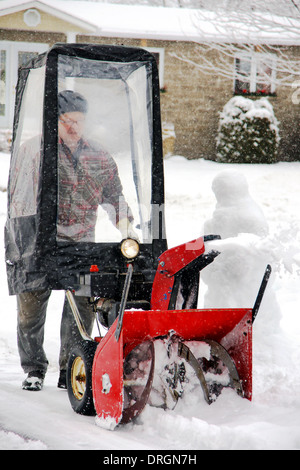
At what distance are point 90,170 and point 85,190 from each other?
0.13 m

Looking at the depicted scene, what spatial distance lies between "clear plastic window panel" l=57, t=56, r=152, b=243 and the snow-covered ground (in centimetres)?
66

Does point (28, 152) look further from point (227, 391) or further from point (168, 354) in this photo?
point (227, 391)

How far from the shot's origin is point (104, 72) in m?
4.15

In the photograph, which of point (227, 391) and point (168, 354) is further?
point (227, 391)

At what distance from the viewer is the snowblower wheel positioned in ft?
12.1

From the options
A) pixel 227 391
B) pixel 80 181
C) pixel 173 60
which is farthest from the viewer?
pixel 173 60

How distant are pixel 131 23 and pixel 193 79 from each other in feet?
7.47

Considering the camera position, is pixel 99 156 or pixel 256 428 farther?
pixel 99 156

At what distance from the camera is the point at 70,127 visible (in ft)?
13.4

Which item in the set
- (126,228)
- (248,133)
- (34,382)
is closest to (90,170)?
(126,228)

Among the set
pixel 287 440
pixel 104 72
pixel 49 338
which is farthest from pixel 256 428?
pixel 49 338

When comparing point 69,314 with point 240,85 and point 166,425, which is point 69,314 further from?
point 240,85

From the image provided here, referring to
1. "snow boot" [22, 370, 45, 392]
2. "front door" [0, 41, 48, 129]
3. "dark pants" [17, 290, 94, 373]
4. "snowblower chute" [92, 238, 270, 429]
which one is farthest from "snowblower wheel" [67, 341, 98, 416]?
"front door" [0, 41, 48, 129]

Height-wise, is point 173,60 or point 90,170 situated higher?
point 173,60
